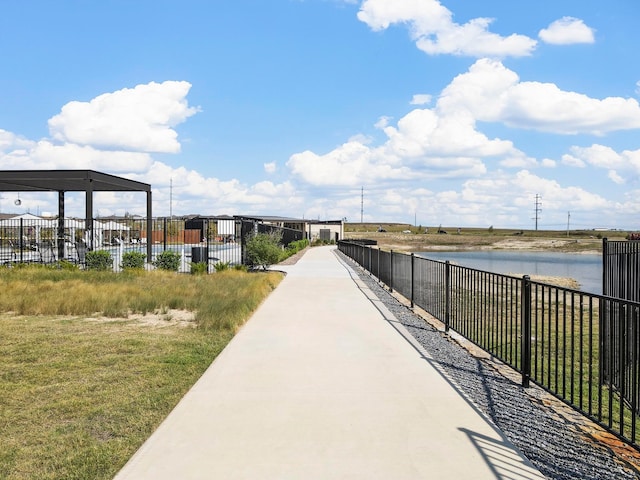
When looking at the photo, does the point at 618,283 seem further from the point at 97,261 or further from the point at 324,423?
the point at 97,261

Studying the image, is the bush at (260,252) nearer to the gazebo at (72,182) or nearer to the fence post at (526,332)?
the gazebo at (72,182)

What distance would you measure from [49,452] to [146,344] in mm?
4066

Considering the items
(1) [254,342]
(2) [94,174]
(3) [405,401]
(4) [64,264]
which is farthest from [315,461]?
(2) [94,174]

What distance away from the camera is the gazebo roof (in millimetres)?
22156

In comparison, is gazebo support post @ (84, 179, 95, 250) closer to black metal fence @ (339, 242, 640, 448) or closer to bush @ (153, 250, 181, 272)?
bush @ (153, 250, 181, 272)

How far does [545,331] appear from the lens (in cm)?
1162

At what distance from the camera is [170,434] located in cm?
436

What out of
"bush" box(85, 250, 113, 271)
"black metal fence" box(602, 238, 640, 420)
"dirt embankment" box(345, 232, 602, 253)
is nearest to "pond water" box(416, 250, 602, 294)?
"black metal fence" box(602, 238, 640, 420)

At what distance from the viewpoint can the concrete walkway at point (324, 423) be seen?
3754mm

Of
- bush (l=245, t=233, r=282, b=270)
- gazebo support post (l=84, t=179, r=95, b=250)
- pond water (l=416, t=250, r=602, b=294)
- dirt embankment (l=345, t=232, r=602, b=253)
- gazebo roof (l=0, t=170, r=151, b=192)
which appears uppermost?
gazebo roof (l=0, t=170, r=151, b=192)

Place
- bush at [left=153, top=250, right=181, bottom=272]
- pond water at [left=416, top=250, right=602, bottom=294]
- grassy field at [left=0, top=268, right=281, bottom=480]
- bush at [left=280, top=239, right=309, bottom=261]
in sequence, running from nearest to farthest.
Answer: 1. grassy field at [left=0, top=268, right=281, bottom=480]
2. bush at [left=153, top=250, right=181, bottom=272]
3. bush at [left=280, top=239, right=309, bottom=261]
4. pond water at [left=416, top=250, right=602, bottom=294]

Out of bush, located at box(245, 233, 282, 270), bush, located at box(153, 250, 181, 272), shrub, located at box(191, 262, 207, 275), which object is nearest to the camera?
shrub, located at box(191, 262, 207, 275)

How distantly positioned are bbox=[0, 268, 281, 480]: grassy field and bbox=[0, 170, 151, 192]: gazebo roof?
27.1ft

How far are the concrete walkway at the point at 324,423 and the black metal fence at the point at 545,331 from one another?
104cm
